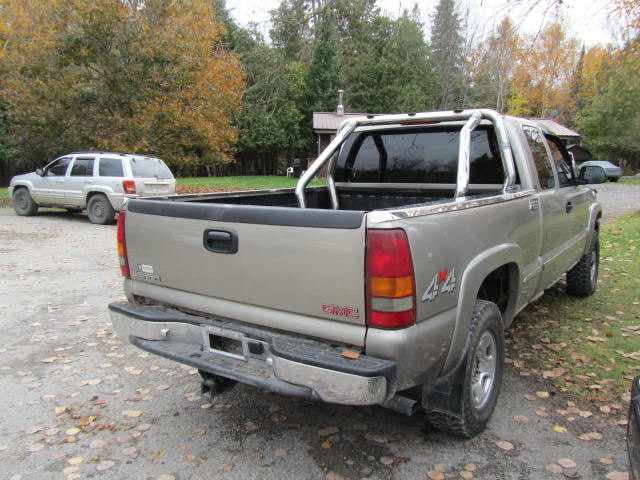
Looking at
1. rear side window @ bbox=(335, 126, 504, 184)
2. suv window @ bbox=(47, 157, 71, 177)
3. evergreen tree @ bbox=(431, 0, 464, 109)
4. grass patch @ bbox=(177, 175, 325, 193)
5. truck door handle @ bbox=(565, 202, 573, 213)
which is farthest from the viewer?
evergreen tree @ bbox=(431, 0, 464, 109)

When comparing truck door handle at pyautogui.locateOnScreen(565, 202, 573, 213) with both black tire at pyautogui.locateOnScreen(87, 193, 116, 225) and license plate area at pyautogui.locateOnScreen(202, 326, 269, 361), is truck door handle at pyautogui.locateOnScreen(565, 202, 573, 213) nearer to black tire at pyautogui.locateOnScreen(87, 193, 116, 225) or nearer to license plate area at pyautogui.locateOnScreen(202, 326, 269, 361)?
license plate area at pyautogui.locateOnScreen(202, 326, 269, 361)

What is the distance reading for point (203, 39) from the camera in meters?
26.4

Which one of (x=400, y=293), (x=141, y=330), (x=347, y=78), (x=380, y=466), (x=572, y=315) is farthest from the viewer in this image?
(x=347, y=78)

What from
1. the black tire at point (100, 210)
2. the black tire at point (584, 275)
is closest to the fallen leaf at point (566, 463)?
the black tire at point (584, 275)

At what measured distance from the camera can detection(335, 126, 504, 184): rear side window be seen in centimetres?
422

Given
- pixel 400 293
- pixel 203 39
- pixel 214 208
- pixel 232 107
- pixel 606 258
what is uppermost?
pixel 203 39

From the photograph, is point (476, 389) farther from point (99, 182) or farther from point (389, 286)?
point (99, 182)

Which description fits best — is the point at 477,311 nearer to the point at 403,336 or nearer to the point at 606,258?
the point at 403,336

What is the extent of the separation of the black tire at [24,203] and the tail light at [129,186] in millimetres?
3985

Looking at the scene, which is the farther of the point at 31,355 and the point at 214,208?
the point at 31,355

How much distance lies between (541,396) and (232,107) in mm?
27838

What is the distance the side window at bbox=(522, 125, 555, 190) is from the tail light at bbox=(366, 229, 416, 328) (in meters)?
2.40

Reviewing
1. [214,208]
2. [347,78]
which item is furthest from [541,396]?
[347,78]

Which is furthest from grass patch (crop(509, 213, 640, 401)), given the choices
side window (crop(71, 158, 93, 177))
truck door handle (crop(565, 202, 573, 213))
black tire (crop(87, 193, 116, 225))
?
side window (crop(71, 158, 93, 177))
